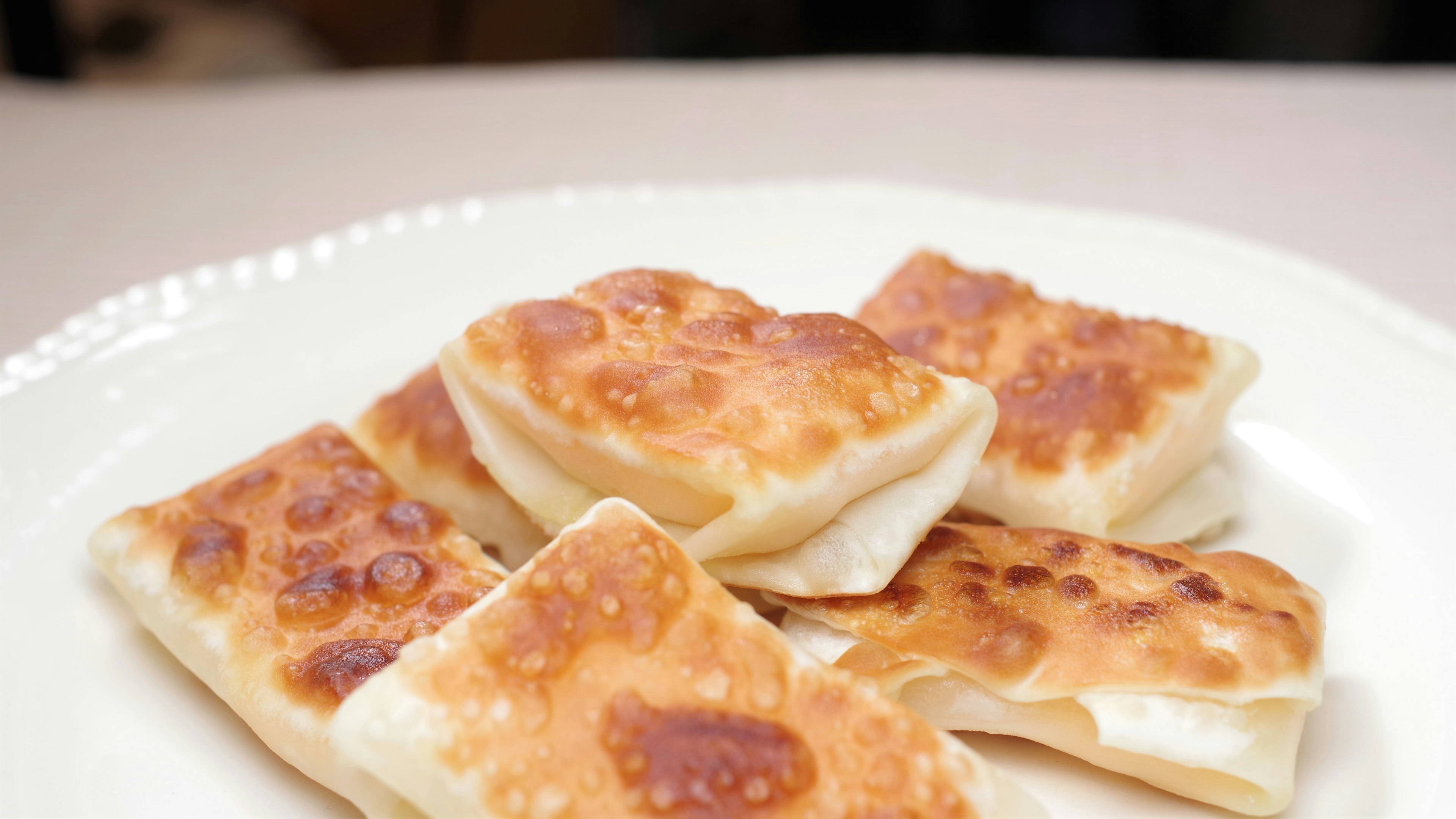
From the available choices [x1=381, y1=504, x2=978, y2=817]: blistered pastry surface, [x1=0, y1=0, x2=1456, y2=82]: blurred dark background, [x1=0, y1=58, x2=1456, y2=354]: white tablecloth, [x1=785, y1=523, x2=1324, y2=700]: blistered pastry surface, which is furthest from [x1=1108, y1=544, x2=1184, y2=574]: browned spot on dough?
[x1=0, y1=0, x2=1456, y2=82]: blurred dark background

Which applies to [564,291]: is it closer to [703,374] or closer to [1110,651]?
[703,374]

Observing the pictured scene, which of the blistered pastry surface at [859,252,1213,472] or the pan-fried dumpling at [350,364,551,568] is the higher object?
the blistered pastry surface at [859,252,1213,472]

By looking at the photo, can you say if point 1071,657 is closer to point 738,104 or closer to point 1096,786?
point 1096,786

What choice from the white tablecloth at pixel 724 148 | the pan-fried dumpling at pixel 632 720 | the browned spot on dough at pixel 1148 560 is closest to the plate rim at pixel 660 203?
the white tablecloth at pixel 724 148

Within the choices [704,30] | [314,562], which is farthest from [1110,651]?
[704,30]

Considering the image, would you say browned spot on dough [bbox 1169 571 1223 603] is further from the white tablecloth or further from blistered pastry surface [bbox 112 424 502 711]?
the white tablecloth

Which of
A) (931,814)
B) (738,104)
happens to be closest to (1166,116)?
(738,104)

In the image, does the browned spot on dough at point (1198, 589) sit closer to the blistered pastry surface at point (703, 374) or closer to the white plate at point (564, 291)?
the white plate at point (564, 291)
